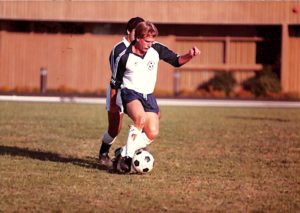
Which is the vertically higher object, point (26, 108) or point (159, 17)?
point (159, 17)

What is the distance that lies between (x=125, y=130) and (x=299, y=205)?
10145mm

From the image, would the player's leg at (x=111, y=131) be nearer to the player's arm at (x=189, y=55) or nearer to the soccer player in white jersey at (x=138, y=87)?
the soccer player in white jersey at (x=138, y=87)

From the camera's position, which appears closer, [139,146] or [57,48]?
[139,146]

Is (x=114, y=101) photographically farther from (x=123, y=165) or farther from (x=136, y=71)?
(x=123, y=165)

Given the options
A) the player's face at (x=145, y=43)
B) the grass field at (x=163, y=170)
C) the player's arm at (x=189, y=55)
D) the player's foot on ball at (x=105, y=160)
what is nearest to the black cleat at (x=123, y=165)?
the grass field at (x=163, y=170)

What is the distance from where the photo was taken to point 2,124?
59.6ft

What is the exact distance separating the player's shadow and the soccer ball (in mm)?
861

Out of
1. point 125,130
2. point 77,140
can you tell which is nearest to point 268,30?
point 125,130

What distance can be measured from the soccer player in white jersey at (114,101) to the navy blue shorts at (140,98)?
20 centimetres

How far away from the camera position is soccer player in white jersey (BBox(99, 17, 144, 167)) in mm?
10758

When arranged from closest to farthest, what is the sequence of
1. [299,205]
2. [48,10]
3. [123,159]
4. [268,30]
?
1. [299,205]
2. [123,159]
3. [48,10]
4. [268,30]

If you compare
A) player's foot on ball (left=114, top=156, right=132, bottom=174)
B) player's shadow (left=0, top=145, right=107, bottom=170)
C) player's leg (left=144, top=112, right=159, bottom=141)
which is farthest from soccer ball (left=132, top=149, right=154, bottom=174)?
player's shadow (left=0, top=145, right=107, bottom=170)

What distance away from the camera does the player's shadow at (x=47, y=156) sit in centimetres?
1141

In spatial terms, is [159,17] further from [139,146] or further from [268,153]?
[139,146]
